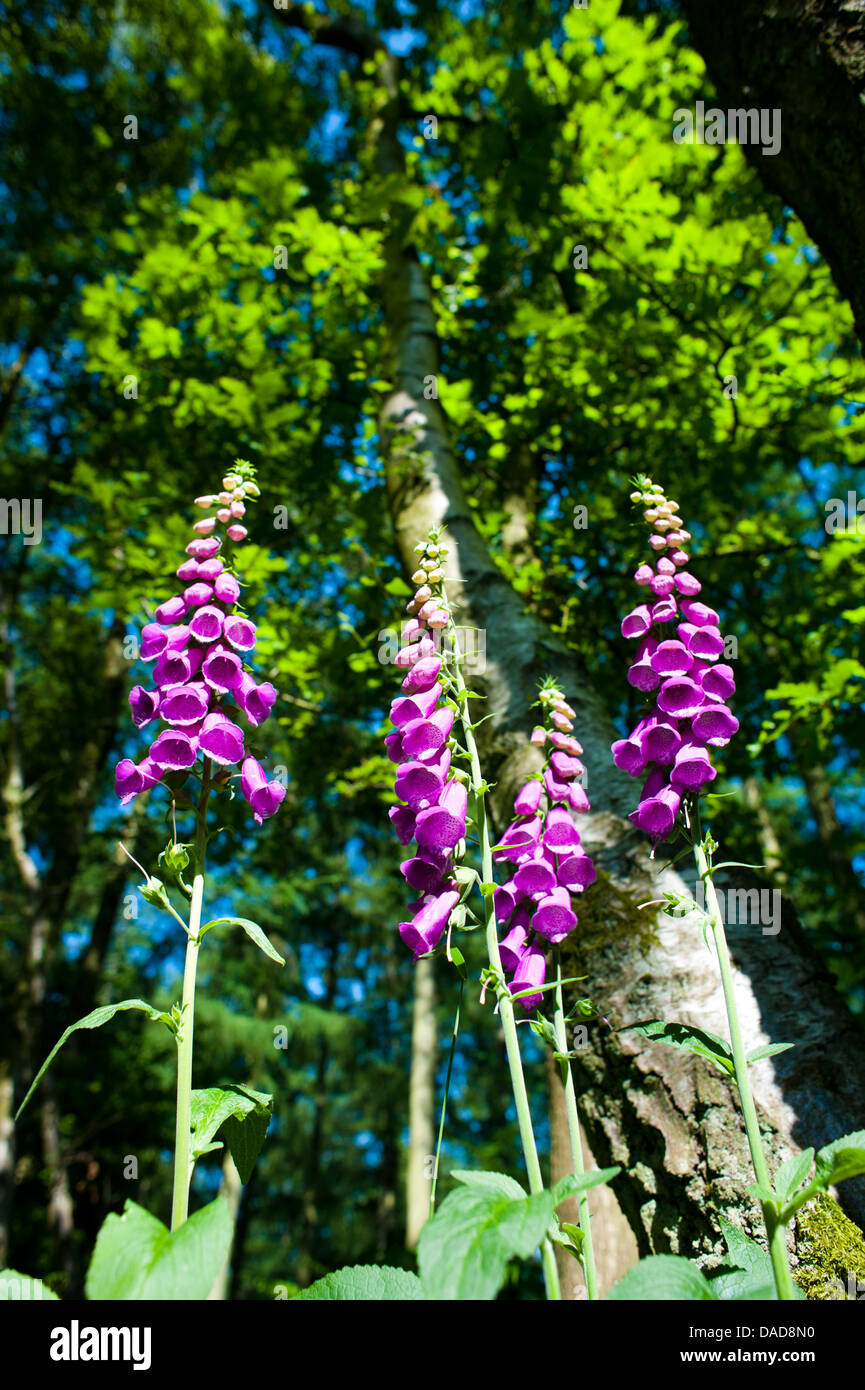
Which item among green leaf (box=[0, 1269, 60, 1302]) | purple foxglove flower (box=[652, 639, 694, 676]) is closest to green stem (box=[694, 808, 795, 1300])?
purple foxglove flower (box=[652, 639, 694, 676])

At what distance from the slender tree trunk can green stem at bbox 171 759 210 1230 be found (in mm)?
10033

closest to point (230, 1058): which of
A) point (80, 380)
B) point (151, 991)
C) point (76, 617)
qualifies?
point (151, 991)

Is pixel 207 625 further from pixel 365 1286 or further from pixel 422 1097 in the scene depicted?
pixel 422 1097

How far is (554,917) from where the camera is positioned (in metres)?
1.56

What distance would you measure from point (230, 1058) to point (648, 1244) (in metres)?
13.8

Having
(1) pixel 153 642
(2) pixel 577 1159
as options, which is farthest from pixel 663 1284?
(1) pixel 153 642

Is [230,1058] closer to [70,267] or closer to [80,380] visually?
[80,380]

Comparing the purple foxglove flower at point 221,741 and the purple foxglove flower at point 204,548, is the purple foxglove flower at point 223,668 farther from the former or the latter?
the purple foxglove flower at point 204,548

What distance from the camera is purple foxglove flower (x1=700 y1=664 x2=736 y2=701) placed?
5.24 feet

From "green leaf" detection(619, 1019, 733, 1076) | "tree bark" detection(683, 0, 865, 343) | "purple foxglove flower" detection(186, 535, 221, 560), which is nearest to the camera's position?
"green leaf" detection(619, 1019, 733, 1076)

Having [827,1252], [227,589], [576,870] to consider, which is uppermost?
[227,589]

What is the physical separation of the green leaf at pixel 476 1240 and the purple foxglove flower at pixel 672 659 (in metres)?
0.98

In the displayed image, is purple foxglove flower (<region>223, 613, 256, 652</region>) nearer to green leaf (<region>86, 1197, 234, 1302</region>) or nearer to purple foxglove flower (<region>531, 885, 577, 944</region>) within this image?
purple foxglove flower (<region>531, 885, 577, 944</region>)

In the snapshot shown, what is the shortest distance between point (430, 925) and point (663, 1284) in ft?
2.07
